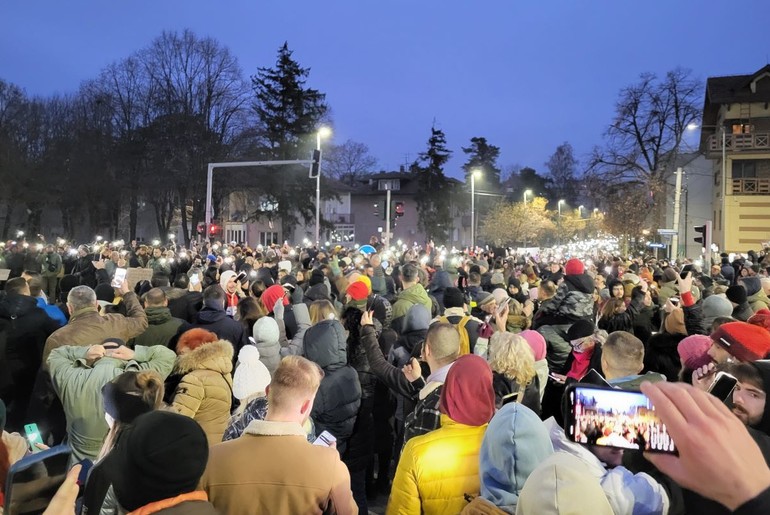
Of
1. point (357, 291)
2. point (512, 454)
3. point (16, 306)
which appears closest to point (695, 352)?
point (512, 454)

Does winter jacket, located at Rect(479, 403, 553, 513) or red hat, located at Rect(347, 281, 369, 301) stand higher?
red hat, located at Rect(347, 281, 369, 301)

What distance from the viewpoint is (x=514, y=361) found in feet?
16.5

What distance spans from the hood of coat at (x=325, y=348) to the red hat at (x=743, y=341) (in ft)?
9.18

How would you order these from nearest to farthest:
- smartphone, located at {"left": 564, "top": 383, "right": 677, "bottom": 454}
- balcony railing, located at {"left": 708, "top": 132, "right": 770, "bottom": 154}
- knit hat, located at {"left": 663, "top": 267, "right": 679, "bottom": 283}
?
smartphone, located at {"left": 564, "top": 383, "right": 677, "bottom": 454}
knit hat, located at {"left": 663, "top": 267, "right": 679, "bottom": 283}
balcony railing, located at {"left": 708, "top": 132, "right": 770, "bottom": 154}

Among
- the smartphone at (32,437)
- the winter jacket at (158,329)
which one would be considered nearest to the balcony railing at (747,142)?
the winter jacket at (158,329)

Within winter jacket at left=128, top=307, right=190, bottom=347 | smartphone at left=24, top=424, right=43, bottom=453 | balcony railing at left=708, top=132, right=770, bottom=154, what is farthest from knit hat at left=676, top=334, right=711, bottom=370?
balcony railing at left=708, top=132, right=770, bottom=154

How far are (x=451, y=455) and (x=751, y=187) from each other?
1886 inches

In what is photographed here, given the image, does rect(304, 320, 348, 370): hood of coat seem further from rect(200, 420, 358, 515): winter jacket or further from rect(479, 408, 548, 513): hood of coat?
rect(479, 408, 548, 513): hood of coat

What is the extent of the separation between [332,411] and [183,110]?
1843 inches

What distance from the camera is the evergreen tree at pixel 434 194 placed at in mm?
63656

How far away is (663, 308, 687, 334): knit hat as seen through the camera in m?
6.77

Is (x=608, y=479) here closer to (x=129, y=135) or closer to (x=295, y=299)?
(x=295, y=299)

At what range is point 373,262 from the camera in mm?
13680

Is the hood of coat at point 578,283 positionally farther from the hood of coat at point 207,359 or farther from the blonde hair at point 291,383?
the blonde hair at point 291,383
